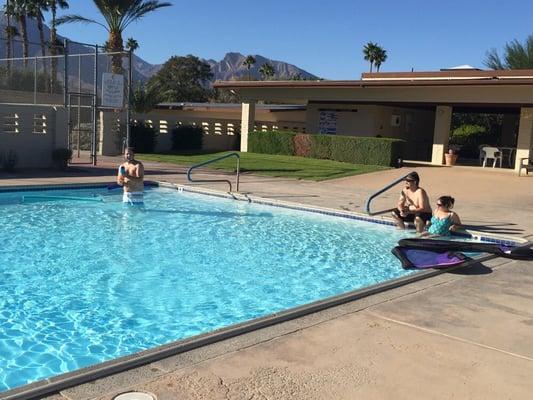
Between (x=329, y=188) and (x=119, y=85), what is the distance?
27.4 feet

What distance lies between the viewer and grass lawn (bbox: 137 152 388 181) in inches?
853

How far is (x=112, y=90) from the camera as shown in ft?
67.2

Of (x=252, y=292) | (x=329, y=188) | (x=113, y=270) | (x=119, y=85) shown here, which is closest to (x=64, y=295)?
(x=113, y=270)

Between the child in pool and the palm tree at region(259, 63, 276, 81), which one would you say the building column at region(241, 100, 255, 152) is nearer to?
the child in pool

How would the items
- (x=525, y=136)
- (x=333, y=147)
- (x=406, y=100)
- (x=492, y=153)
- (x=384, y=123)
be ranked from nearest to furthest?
(x=525, y=136)
(x=492, y=153)
(x=406, y=100)
(x=333, y=147)
(x=384, y=123)

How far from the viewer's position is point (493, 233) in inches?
435

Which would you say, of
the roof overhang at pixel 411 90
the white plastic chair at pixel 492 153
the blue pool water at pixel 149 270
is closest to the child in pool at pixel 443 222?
the blue pool water at pixel 149 270

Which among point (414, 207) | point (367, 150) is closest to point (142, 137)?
point (367, 150)

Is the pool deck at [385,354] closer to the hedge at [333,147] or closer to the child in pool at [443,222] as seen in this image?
the child in pool at [443,222]

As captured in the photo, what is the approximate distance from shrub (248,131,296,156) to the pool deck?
66.7ft

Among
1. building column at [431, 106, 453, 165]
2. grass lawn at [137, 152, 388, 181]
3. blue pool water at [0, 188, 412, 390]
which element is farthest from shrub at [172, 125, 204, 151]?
blue pool water at [0, 188, 412, 390]

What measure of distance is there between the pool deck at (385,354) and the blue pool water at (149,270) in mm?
1355

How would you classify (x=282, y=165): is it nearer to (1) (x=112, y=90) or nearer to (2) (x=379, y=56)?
(1) (x=112, y=90)

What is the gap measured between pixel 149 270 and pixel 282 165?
1600cm
